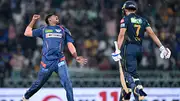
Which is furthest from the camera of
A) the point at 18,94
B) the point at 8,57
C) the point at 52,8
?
the point at 52,8

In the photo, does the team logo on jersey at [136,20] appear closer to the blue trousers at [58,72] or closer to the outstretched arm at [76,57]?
the outstretched arm at [76,57]

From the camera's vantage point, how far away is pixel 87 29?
2039cm

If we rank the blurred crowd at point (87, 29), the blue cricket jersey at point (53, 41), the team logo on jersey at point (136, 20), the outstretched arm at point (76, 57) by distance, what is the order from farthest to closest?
the blurred crowd at point (87, 29)
the team logo on jersey at point (136, 20)
the blue cricket jersey at point (53, 41)
the outstretched arm at point (76, 57)

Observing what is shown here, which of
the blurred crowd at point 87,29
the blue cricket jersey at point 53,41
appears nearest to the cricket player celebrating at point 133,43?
the blue cricket jersey at point 53,41

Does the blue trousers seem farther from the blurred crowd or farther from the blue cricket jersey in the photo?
the blurred crowd

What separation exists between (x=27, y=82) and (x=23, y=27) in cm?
366

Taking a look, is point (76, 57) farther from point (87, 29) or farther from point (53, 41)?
point (87, 29)

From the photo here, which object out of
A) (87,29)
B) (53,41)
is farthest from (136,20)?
(87,29)

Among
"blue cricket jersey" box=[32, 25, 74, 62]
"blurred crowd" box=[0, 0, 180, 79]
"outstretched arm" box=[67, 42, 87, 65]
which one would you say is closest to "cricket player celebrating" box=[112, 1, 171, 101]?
"outstretched arm" box=[67, 42, 87, 65]

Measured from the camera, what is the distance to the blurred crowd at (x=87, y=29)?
19266 millimetres

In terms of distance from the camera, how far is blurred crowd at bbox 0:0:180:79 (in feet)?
63.2

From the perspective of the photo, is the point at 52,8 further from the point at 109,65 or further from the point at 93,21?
the point at 109,65

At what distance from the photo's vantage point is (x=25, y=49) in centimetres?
1941

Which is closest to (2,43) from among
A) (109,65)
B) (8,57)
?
(8,57)
